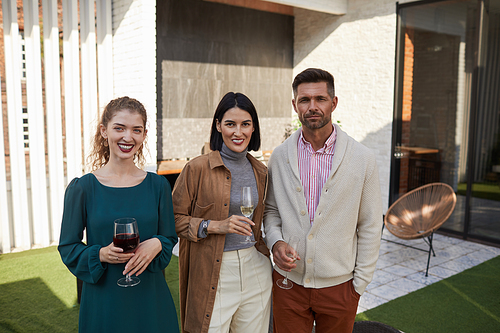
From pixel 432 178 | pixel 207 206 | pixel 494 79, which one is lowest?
pixel 432 178

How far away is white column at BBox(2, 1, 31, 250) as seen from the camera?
4.88 meters

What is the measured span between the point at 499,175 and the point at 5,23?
253 inches

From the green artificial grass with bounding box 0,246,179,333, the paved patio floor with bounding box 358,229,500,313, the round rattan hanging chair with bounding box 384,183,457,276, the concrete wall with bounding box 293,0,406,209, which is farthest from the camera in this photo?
the concrete wall with bounding box 293,0,406,209

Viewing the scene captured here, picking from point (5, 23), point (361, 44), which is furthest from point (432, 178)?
point (5, 23)

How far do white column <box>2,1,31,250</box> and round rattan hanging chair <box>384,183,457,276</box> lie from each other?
4363 millimetres

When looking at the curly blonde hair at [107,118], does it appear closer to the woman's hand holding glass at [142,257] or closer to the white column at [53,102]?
the woman's hand holding glass at [142,257]

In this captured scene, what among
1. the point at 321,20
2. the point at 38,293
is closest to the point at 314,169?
the point at 38,293

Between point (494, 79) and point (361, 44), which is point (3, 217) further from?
point (494, 79)

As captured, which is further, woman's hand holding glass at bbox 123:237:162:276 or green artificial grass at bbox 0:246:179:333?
green artificial grass at bbox 0:246:179:333

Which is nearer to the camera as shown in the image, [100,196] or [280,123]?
[100,196]

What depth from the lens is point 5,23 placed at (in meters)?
4.85

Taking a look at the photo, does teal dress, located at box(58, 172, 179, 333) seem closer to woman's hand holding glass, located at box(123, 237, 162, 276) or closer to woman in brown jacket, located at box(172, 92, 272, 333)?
woman's hand holding glass, located at box(123, 237, 162, 276)

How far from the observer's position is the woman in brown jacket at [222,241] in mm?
2037

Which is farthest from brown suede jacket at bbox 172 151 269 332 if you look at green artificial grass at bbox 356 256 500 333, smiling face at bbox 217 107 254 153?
green artificial grass at bbox 356 256 500 333
